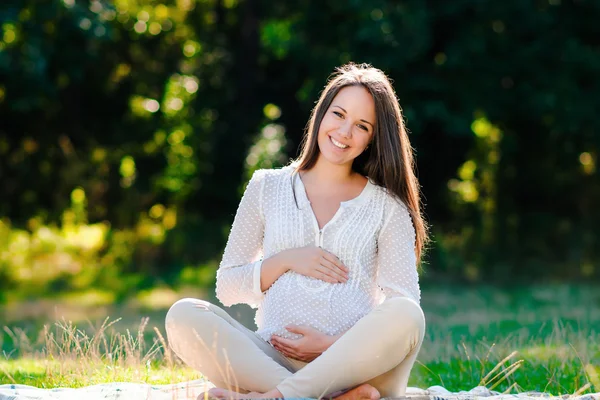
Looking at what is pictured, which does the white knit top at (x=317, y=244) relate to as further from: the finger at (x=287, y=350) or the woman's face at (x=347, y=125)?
the woman's face at (x=347, y=125)

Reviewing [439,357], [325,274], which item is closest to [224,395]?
[325,274]

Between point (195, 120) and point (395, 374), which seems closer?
point (395, 374)

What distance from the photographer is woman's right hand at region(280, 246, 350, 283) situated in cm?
381

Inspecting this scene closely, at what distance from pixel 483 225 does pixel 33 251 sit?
21.6 feet

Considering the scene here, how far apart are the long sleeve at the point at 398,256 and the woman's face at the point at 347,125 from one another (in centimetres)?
31

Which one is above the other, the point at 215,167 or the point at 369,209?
the point at 369,209

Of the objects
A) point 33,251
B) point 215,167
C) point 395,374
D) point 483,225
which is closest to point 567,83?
point 483,225

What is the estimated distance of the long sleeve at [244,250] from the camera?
13.0 ft

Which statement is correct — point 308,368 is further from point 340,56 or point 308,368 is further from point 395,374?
point 340,56

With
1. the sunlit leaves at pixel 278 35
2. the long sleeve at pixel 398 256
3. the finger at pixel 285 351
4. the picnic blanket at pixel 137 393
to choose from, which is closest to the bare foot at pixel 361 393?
the picnic blanket at pixel 137 393

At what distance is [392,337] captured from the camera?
11.5 ft

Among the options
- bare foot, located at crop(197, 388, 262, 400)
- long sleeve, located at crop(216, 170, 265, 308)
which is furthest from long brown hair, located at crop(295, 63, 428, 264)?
bare foot, located at crop(197, 388, 262, 400)

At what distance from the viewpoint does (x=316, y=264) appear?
3811 mm

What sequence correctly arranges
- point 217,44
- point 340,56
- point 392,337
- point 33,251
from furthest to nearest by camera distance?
point 217,44 < point 33,251 < point 340,56 < point 392,337
